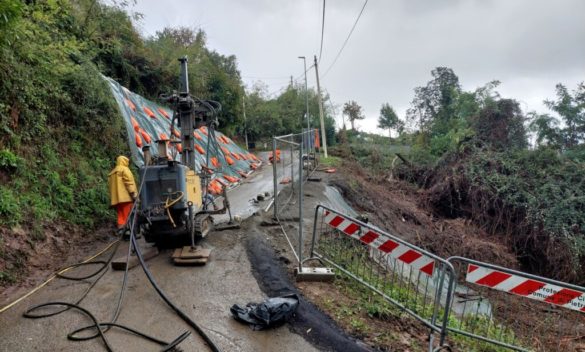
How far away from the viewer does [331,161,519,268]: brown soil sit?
12375 millimetres

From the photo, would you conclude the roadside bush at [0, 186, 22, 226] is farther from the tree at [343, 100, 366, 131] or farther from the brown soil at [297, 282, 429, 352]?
the tree at [343, 100, 366, 131]

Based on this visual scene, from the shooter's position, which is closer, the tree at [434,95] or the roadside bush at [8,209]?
the roadside bush at [8,209]

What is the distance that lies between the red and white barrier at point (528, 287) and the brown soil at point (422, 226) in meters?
7.67

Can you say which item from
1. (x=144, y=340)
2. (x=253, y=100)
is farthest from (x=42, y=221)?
(x=253, y=100)

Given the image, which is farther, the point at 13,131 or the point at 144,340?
the point at 13,131

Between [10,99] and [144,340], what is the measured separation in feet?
19.6

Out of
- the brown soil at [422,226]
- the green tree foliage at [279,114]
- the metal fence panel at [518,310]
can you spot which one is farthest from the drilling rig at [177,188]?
the green tree foliage at [279,114]

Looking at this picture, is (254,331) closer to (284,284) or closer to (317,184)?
(284,284)

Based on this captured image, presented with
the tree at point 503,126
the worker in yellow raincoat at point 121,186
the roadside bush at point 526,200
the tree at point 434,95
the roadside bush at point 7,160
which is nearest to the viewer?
the roadside bush at point 7,160

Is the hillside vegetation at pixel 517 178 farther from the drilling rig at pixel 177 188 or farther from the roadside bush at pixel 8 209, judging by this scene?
the roadside bush at pixel 8 209

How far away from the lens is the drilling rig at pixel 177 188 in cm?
612

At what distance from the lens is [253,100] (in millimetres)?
39250

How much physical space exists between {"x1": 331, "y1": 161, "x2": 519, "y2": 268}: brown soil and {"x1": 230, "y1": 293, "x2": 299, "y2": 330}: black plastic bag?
7.62m

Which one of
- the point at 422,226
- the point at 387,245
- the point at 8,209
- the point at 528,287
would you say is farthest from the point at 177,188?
the point at 422,226
